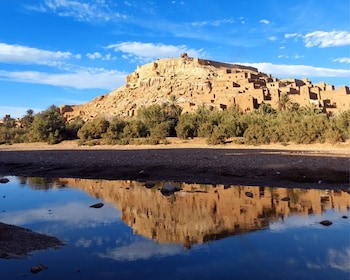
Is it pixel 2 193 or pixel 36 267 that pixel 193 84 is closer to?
pixel 2 193

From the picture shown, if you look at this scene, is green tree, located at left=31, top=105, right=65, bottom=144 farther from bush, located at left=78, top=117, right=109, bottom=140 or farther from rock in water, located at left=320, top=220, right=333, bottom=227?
rock in water, located at left=320, top=220, right=333, bottom=227

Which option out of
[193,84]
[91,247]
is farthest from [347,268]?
[193,84]

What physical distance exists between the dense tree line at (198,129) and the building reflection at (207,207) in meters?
18.0

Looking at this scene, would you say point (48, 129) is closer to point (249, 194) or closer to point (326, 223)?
point (249, 194)

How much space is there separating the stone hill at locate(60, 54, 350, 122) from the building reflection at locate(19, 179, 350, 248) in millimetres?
39330

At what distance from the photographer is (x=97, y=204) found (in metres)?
9.74

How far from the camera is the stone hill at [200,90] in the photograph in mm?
57500

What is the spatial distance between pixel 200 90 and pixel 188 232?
251 feet

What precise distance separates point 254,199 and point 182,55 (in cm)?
10415

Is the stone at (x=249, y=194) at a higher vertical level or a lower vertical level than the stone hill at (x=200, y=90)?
lower

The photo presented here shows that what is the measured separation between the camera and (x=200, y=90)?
82.3 metres

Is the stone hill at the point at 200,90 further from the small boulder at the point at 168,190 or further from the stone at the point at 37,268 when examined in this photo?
the stone at the point at 37,268

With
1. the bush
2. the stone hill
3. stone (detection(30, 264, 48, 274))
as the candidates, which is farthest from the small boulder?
the stone hill

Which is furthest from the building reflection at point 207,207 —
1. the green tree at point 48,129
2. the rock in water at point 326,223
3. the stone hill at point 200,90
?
the stone hill at point 200,90
